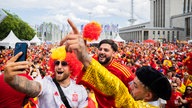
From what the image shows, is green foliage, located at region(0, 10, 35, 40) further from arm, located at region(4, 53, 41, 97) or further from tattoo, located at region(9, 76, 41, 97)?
arm, located at region(4, 53, 41, 97)

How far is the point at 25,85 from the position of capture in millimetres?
2797

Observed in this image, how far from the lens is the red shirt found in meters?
3.39

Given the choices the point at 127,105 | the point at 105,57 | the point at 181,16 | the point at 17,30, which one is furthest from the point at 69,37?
the point at 181,16

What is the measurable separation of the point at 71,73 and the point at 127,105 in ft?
6.43

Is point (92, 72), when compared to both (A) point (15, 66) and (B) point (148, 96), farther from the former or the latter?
(B) point (148, 96)

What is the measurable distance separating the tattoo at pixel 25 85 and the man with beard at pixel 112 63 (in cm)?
179

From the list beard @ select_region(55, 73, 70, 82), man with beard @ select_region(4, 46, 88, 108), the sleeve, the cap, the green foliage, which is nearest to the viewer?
the sleeve

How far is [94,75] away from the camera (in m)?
2.12

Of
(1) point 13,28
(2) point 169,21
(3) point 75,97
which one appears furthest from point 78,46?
(2) point 169,21

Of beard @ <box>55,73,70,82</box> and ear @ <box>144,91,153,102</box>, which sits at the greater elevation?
beard @ <box>55,73,70,82</box>

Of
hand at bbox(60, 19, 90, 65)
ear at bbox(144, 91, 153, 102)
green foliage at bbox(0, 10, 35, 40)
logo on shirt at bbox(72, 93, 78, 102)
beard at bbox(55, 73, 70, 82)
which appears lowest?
logo on shirt at bbox(72, 93, 78, 102)

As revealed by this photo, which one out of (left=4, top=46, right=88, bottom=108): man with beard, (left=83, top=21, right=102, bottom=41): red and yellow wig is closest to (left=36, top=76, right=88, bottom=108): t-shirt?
(left=4, top=46, right=88, bottom=108): man with beard

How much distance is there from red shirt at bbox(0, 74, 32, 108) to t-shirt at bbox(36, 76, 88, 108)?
26 centimetres

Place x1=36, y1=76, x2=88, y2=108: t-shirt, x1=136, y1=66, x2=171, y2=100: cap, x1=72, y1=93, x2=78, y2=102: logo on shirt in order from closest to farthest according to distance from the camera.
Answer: x1=136, y1=66, x2=171, y2=100: cap → x1=36, y1=76, x2=88, y2=108: t-shirt → x1=72, y1=93, x2=78, y2=102: logo on shirt
